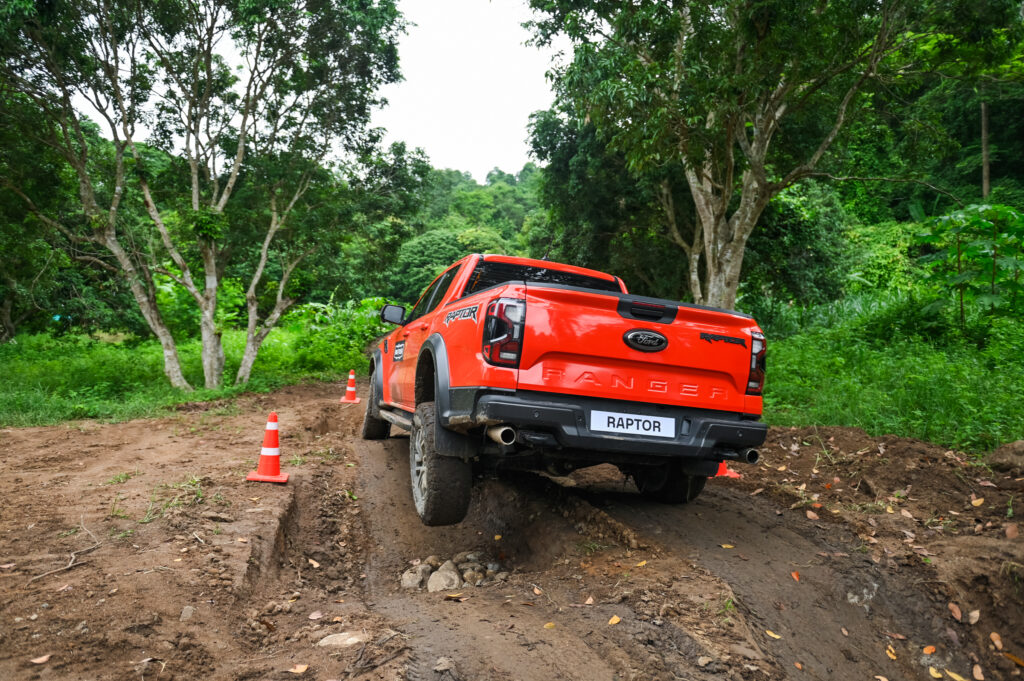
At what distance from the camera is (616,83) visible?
7199 mm

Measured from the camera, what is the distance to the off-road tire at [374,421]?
682 centimetres

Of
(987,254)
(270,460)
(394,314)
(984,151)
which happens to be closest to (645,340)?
(394,314)

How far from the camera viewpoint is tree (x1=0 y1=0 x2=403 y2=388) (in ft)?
35.2

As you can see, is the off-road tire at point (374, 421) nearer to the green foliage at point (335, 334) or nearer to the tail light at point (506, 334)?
the tail light at point (506, 334)

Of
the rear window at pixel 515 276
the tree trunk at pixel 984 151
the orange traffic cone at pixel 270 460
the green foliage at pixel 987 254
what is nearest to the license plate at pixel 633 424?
the rear window at pixel 515 276

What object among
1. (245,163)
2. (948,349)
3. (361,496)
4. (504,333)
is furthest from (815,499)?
(245,163)

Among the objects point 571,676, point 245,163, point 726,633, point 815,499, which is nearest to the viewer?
point 571,676

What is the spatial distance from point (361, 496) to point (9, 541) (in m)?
2.48

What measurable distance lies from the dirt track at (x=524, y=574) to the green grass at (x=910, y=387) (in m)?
0.63

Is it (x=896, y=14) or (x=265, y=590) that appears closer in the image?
(x=265, y=590)

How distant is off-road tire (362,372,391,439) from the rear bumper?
132 inches

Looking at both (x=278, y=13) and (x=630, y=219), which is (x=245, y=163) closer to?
(x=278, y=13)

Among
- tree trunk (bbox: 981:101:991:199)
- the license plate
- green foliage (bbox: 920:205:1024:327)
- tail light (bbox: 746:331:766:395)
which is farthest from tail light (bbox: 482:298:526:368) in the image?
tree trunk (bbox: 981:101:991:199)

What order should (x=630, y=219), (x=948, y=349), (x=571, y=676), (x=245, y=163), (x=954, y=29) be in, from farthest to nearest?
(x=630, y=219) < (x=245, y=163) < (x=948, y=349) < (x=954, y=29) < (x=571, y=676)
